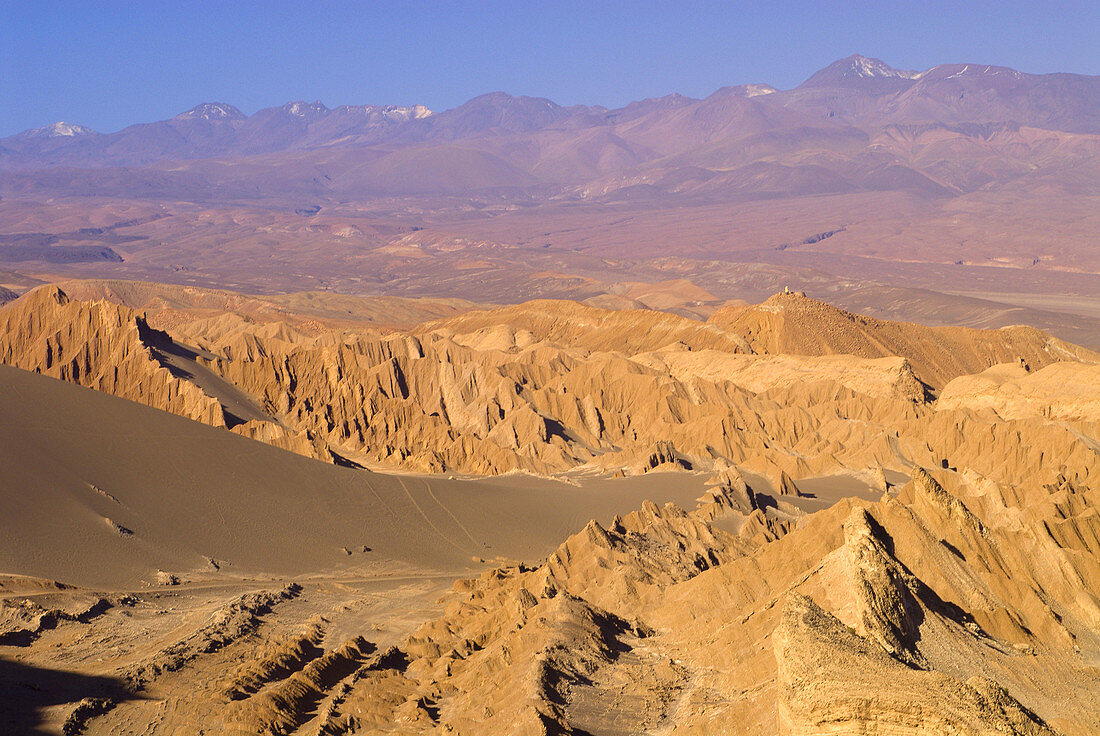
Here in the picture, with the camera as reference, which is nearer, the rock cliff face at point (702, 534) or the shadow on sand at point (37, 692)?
the rock cliff face at point (702, 534)

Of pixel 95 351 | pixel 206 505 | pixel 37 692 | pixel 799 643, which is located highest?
pixel 95 351

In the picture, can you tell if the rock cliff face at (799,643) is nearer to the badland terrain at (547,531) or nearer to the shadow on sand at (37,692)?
the badland terrain at (547,531)

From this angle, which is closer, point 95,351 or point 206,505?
point 206,505

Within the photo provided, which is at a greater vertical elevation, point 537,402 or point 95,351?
point 95,351

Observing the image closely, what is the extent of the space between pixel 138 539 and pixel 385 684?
16.6 meters

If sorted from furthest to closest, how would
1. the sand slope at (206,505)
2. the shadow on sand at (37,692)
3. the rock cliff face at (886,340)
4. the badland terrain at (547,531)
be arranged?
the rock cliff face at (886,340), the sand slope at (206,505), the shadow on sand at (37,692), the badland terrain at (547,531)

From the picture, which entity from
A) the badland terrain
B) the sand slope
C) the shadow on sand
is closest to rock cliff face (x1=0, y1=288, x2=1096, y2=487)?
the badland terrain

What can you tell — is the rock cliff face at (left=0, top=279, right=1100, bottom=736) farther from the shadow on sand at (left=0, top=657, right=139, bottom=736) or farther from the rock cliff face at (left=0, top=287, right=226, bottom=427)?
the shadow on sand at (left=0, top=657, right=139, bottom=736)

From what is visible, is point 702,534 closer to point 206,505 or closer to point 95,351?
point 206,505

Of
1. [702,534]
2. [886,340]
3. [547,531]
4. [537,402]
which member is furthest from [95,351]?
[886,340]

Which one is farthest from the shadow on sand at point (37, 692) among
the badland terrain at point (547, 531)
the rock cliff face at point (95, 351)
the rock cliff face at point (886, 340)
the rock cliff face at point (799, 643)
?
the rock cliff face at point (886, 340)

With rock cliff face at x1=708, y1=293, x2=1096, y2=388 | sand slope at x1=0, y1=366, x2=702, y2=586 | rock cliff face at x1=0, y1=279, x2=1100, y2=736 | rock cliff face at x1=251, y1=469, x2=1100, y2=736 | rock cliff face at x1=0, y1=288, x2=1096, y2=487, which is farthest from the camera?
rock cliff face at x1=708, y1=293, x2=1096, y2=388

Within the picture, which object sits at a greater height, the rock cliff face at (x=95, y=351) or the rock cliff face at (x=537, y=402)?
the rock cliff face at (x=95, y=351)

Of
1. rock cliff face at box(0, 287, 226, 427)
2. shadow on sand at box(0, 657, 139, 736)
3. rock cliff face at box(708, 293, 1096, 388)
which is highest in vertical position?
rock cliff face at box(0, 287, 226, 427)
